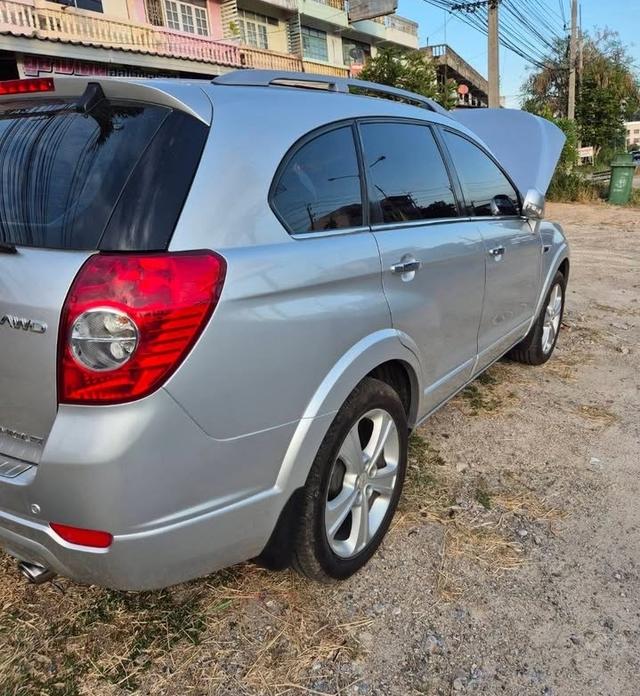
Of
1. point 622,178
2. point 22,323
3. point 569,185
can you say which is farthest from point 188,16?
point 22,323

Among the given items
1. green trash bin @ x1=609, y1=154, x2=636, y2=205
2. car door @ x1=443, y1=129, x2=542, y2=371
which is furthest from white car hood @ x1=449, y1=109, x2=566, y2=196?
green trash bin @ x1=609, y1=154, x2=636, y2=205

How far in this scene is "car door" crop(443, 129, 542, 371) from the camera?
10.0 feet

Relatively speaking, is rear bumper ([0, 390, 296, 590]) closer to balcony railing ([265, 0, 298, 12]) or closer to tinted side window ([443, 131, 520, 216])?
tinted side window ([443, 131, 520, 216])

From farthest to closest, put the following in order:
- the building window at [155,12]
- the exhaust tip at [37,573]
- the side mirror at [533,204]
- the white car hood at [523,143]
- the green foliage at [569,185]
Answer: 1. the building window at [155,12]
2. the green foliage at [569,185]
3. the white car hood at [523,143]
4. the side mirror at [533,204]
5. the exhaust tip at [37,573]

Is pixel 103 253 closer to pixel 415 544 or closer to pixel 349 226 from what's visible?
pixel 349 226

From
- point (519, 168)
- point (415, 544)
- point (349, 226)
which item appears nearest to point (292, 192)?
point (349, 226)

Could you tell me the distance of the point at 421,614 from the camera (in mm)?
2076

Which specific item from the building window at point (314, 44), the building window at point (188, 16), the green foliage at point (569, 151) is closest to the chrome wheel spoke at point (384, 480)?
the green foliage at point (569, 151)

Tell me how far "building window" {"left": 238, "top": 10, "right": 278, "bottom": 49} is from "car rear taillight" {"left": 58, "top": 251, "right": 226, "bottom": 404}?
87.2 feet

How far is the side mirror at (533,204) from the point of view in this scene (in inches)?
141

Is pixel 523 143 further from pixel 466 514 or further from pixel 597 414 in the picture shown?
pixel 466 514

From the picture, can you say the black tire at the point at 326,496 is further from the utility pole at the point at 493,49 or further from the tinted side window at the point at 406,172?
the utility pole at the point at 493,49

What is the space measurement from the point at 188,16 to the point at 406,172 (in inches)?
900

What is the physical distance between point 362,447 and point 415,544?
1.77 feet
